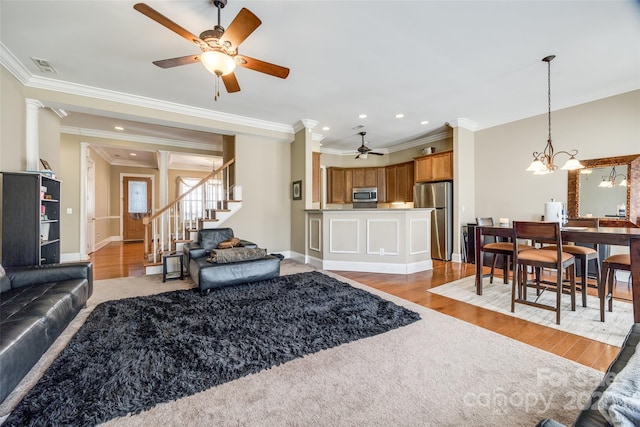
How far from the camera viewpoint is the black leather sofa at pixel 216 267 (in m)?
3.32

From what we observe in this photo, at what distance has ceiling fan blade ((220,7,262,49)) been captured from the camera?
75.9 inches

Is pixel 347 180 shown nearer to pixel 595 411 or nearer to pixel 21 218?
pixel 21 218

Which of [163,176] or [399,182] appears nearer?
[163,176]

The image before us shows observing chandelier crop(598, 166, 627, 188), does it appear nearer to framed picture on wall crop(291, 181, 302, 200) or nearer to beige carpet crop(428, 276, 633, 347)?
beige carpet crop(428, 276, 633, 347)

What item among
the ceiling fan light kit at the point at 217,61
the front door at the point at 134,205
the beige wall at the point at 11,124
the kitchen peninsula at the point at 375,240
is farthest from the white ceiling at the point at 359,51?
the front door at the point at 134,205

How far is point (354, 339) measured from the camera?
2.19 m

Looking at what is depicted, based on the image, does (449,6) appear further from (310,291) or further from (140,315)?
(140,315)

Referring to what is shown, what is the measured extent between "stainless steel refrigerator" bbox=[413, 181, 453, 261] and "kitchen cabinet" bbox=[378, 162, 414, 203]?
31.9 inches

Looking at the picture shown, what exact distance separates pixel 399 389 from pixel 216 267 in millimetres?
2569

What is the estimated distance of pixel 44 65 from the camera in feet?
10.5

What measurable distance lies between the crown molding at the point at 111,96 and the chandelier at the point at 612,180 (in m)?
5.59

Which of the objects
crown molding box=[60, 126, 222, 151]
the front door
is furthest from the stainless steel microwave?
the front door

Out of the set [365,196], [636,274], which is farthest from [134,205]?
[636,274]

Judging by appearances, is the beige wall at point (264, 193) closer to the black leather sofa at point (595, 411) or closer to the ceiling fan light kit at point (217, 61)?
the ceiling fan light kit at point (217, 61)
